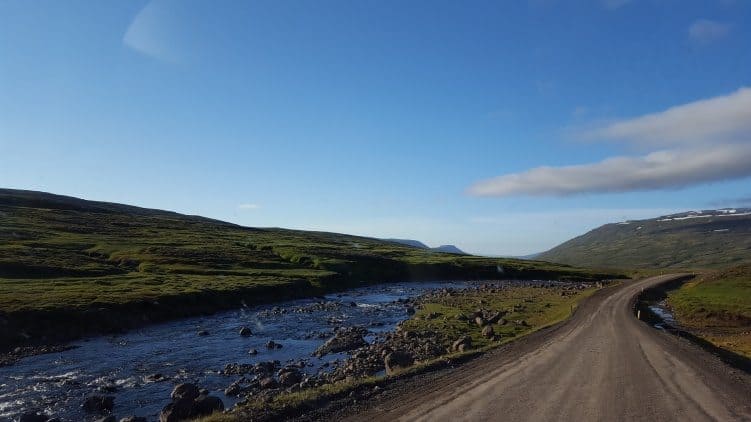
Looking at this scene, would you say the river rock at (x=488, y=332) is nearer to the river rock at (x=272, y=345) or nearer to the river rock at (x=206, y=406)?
the river rock at (x=272, y=345)

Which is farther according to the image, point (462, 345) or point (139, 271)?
point (139, 271)

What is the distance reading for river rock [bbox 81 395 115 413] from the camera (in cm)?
2667

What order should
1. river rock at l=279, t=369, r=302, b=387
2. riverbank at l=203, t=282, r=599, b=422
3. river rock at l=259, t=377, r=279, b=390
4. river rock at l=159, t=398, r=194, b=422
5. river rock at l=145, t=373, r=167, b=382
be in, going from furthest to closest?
1. river rock at l=145, t=373, r=167, b=382
2. river rock at l=279, t=369, r=302, b=387
3. river rock at l=259, t=377, r=279, b=390
4. river rock at l=159, t=398, r=194, b=422
5. riverbank at l=203, t=282, r=599, b=422

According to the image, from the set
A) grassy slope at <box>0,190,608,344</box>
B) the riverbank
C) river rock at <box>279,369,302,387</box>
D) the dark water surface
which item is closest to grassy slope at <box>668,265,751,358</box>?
the riverbank

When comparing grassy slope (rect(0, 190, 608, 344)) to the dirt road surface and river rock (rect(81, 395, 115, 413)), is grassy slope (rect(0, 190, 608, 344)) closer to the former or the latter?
river rock (rect(81, 395, 115, 413))

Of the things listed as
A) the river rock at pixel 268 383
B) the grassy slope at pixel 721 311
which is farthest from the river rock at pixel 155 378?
the grassy slope at pixel 721 311

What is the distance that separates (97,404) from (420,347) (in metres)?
23.3

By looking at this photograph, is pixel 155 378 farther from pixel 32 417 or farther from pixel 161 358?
pixel 32 417

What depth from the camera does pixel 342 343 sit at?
1709 inches

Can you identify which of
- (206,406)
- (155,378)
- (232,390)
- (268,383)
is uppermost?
(206,406)

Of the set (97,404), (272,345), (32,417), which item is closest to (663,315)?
(272,345)

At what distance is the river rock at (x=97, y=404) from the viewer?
26672mm

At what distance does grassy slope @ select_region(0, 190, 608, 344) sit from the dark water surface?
4.69 m

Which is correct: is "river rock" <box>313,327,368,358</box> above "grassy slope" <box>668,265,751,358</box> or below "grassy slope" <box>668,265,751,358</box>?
below
